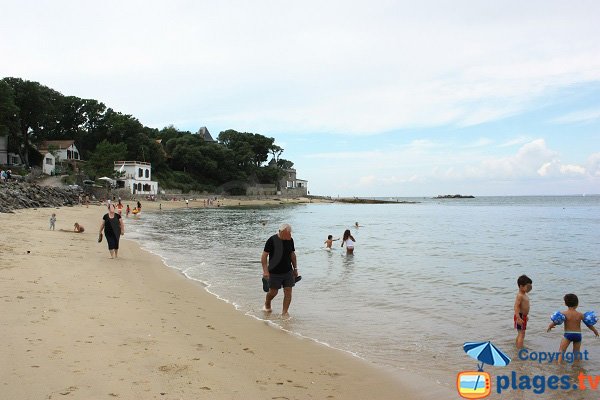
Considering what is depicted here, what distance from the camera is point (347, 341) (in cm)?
762

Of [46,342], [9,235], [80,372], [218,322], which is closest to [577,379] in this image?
[218,322]

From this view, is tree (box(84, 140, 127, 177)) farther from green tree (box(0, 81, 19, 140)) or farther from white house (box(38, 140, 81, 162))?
green tree (box(0, 81, 19, 140))

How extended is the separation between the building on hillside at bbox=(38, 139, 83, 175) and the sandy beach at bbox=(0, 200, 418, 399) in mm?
66882

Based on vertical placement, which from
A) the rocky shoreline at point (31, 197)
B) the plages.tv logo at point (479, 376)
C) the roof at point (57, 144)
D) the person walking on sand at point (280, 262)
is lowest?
the plages.tv logo at point (479, 376)

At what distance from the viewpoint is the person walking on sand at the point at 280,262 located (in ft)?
28.3

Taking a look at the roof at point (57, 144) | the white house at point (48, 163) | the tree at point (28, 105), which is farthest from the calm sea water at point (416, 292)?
the roof at point (57, 144)

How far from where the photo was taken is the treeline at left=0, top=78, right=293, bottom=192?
67.9m

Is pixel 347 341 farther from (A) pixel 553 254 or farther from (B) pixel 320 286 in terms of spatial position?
(A) pixel 553 254

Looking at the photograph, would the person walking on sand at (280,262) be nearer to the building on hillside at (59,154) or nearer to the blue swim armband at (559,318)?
the blue swim armband at (559,318)

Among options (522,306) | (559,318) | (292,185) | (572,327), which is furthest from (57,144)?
(572,327)

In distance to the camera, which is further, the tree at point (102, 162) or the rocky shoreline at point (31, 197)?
the tree at point (102, 162)

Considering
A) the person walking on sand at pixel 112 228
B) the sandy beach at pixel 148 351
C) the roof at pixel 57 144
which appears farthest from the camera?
the roof at pixel 57 144

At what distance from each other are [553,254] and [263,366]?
19588mm

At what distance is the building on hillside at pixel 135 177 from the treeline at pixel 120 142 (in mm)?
1814
